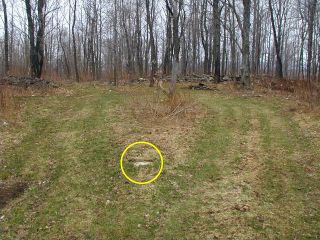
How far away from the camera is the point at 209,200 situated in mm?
6328

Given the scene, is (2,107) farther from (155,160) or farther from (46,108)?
(155,160)

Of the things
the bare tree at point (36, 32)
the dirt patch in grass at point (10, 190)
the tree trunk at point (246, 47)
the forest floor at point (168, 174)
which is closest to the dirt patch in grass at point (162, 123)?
the forest floor at point (168, 174)

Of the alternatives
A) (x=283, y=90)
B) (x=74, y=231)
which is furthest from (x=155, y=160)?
(x=283, y=90)

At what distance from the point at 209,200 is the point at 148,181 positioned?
51.9 inches

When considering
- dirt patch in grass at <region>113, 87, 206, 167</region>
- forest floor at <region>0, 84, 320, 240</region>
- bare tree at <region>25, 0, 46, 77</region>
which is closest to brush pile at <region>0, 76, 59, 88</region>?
bare tree at <region>25, 0, 46, 77</region>

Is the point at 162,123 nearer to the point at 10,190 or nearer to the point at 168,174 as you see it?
the point at 168,174

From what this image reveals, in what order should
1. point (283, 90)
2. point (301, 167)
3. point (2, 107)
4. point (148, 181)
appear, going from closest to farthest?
1. point (148, 181)
2. point (301, 167)
3. point (2, 107)
4. point (283, 90)

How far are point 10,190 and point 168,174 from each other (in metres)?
3.12

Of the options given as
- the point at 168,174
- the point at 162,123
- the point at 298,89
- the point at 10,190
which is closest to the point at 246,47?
the point at 298,89

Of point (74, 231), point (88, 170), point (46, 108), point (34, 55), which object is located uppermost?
Answer: point (34, 55)

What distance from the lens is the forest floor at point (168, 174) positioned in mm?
5590

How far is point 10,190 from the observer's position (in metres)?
6.80

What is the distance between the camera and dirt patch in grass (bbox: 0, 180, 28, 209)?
6.45m

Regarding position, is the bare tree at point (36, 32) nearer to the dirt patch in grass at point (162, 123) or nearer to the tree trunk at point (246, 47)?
the dirt patch in grass at point (162, 123)
